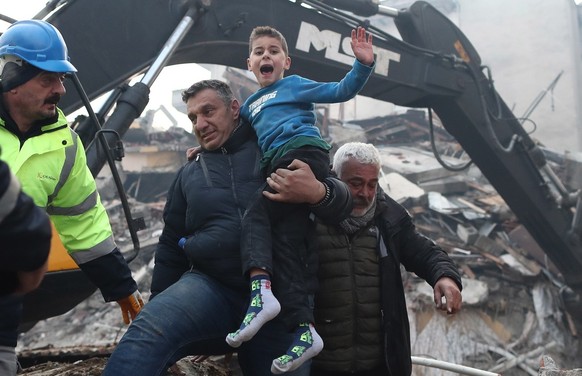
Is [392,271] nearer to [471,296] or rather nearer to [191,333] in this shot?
[191,333]

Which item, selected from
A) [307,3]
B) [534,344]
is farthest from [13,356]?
[534,344]

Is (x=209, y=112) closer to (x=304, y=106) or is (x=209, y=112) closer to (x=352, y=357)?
(x=304, y=106)

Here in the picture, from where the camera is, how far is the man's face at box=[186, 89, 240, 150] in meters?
2.29

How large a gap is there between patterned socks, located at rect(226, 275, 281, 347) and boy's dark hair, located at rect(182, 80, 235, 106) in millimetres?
829

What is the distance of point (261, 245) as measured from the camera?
6.52 feet

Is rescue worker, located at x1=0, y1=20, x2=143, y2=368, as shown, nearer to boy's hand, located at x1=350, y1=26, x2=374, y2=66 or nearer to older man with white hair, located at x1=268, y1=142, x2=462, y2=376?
older man with white hair, located at x1=268, y1=142, x2=462, y2=376

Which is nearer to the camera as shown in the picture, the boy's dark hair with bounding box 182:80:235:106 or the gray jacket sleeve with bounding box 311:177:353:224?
the gray jacket sleeve with bounding box 311:177:353:224

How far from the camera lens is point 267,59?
2449 millimetres

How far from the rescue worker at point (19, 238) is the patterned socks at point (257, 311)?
760mm

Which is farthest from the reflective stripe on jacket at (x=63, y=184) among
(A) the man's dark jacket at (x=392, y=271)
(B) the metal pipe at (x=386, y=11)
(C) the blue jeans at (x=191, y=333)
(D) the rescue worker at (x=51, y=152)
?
(B) the metal pipe at (x=386, y=11)

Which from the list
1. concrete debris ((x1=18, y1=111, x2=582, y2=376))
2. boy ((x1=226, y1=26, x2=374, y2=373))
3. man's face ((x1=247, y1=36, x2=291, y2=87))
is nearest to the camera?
boy ((x1=226, y1=26, x2=374, y2=373))

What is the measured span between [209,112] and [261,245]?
0.66 m

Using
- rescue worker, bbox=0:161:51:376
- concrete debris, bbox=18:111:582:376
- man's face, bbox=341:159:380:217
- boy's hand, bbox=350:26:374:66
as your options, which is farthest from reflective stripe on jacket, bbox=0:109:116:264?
concrete debris, bbox=18:111:582:376

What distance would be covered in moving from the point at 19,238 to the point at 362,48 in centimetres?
158
